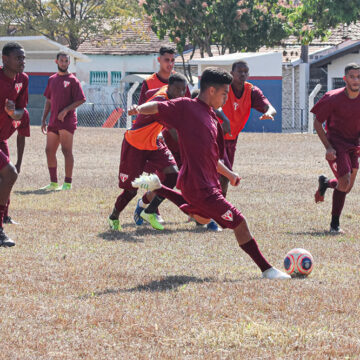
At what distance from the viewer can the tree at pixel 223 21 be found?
3938 cm

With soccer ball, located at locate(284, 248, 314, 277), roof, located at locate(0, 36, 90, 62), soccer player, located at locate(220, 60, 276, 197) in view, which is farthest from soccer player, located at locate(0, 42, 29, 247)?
roof, located at locate(0, 36, 90, 62)

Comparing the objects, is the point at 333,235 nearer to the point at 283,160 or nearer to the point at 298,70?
the point at 283,160

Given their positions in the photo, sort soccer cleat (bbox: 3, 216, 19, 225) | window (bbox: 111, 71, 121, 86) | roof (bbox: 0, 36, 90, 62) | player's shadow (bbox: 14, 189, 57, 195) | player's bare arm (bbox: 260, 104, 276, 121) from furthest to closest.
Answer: window (bbox: 111, 71, 121, 86)
roof (bbox: 0, 36, 90, 62)
player's shadow (bbox: 14, 189, 57, 195)
soccer cleat (bbox: 3, 216, 19, 225)
player's bare arm (bbox: 260, 104, 276, 121)

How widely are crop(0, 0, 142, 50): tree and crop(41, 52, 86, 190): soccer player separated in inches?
1377

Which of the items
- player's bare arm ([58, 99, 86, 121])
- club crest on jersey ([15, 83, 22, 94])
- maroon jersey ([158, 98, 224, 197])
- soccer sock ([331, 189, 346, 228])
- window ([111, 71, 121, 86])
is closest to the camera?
maroon jersey ([158, 98, 224, 197])

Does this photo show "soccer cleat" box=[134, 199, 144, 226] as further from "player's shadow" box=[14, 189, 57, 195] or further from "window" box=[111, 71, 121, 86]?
"window" box=[111, 71, 121, 86]

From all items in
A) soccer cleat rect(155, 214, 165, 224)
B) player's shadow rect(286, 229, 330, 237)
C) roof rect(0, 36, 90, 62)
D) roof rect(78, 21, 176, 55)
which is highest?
roof rect(78, 21, 176, 55)

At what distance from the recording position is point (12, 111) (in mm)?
8547

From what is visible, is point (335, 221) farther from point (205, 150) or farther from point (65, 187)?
point (65, 187)

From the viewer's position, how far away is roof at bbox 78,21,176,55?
47469 mm

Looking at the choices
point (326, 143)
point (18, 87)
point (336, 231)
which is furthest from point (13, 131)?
point (336, 231)

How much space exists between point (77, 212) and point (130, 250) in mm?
3065

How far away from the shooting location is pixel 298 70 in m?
40.1

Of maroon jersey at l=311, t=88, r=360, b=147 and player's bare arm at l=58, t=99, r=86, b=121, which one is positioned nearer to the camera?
maroon jersey at l=311, t=88, r=360, b=147
